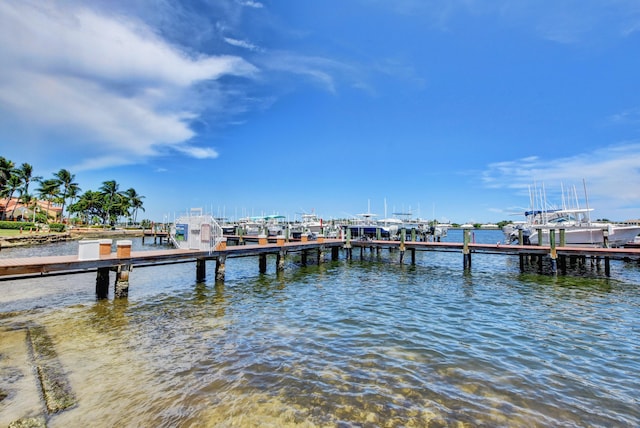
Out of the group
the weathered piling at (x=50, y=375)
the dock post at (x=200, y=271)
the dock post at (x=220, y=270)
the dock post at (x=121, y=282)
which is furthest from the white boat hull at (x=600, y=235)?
the weathered piling at (x=50, y=375)

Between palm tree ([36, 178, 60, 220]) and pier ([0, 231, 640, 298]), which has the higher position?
palm tree ([36, 178, 60, 220])

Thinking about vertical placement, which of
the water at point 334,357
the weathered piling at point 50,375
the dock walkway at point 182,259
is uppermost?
the dock walkway at point 182,259

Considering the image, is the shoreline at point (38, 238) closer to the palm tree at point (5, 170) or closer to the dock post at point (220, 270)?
the palm tree at point (5, 170)

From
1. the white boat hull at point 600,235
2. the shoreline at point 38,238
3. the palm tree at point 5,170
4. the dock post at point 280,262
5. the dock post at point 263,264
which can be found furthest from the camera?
the palm tree at point 5,170

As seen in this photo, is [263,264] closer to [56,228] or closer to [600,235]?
[600,235]

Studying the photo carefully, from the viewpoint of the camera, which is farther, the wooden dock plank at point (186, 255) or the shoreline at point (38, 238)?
the shoreline at point (38, 238)

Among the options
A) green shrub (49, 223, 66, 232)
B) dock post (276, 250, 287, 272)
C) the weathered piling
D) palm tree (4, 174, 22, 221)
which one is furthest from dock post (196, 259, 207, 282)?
palm tree (4, 174, 22, 221)

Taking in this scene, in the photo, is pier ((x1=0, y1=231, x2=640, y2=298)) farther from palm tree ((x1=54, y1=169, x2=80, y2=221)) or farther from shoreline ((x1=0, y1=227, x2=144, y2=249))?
palm tree ((x1=54, y1=169, x2=80, y2=221))

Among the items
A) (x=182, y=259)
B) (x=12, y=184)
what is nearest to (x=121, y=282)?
(x=182, y=259)

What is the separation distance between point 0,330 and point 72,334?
7.81 ft

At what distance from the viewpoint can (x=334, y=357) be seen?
7.88m

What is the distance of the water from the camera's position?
554cm

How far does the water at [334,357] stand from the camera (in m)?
5.54

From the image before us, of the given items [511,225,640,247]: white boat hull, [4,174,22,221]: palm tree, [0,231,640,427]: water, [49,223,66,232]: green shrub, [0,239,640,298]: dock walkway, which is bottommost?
[0,231,640,427]: water
